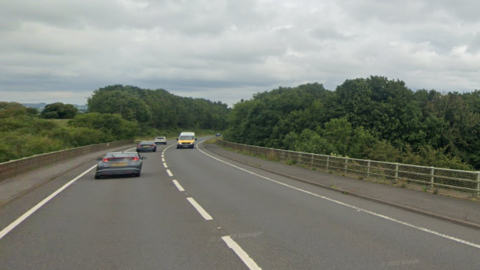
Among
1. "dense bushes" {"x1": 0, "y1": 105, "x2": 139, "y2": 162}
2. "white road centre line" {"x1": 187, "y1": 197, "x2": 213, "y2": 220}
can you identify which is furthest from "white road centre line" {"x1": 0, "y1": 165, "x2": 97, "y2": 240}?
Result: "dense bushes" {"x1": 0, "y1": 105, "x2": 139, "y2": 162}

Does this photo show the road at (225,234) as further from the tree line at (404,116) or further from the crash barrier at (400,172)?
the tree line at (404,116)

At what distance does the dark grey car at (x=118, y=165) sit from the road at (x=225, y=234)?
5.43 m

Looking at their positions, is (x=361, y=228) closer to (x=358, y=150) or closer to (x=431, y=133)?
(x=358, y=150)

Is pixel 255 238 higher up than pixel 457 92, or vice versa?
pixel 457 92

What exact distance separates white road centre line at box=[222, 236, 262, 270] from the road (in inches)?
0.6

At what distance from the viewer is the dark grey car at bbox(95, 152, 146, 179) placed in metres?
17.2

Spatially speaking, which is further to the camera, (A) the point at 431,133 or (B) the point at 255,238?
(A) the point at 431,133

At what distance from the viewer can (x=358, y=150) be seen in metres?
30.4

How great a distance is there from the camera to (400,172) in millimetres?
14758

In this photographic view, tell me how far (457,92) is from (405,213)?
52.7 metres

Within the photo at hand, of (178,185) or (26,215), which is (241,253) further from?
(178,185)

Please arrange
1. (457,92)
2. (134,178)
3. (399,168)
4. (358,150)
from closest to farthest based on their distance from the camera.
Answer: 1. (399,168)
2. (134,178)
3. (358,150)
4. (457,92)

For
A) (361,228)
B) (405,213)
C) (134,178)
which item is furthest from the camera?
(134,178)

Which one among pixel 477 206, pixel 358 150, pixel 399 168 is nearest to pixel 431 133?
pixel 358 150
